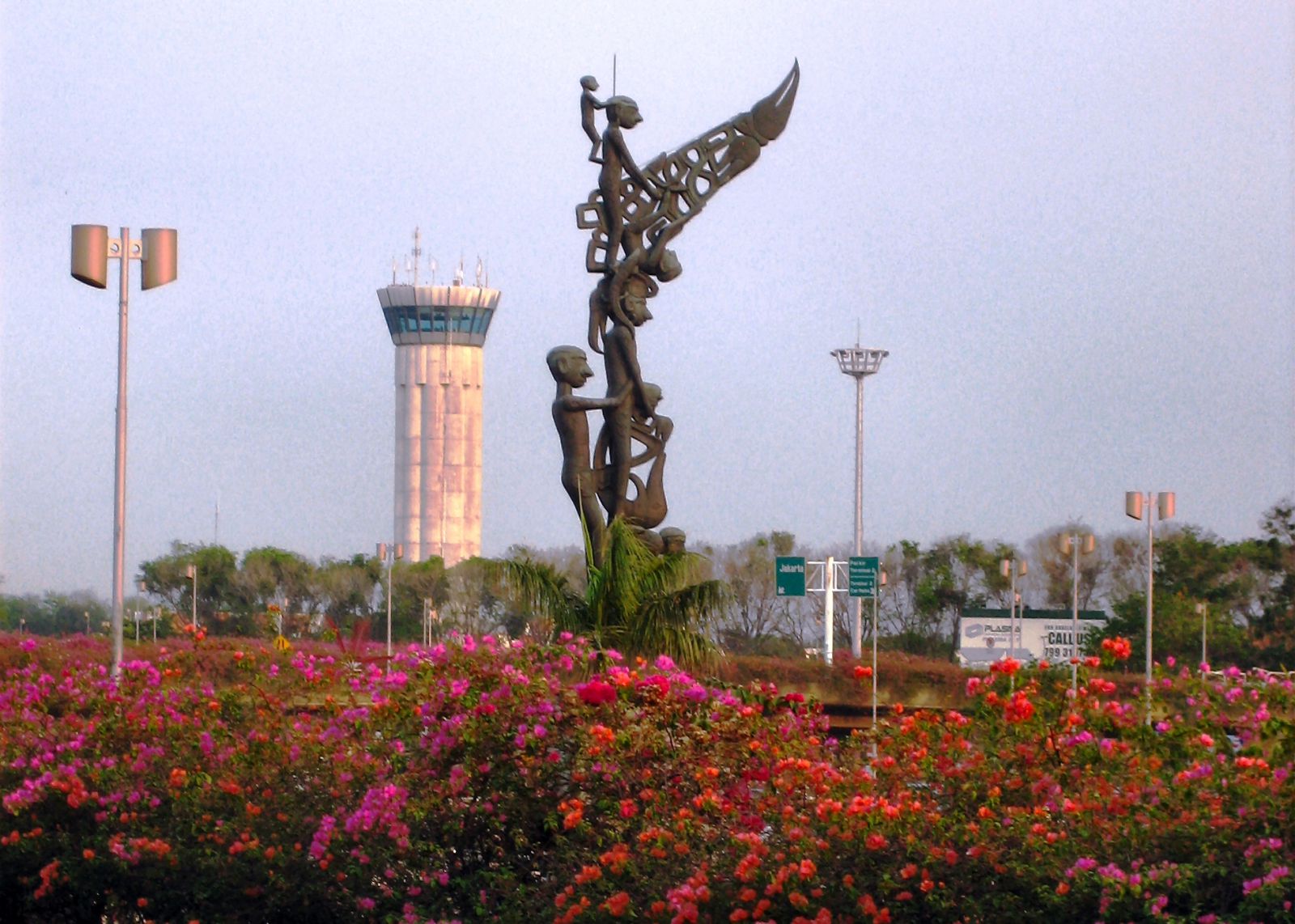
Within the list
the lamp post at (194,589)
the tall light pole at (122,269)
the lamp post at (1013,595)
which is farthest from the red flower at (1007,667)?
the lamp post at (1013,595)

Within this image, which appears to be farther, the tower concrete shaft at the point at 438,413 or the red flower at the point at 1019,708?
the tower concrete shaft at the point at 438,413

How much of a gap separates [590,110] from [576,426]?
7.43 ft

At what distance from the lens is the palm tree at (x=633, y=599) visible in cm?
1185

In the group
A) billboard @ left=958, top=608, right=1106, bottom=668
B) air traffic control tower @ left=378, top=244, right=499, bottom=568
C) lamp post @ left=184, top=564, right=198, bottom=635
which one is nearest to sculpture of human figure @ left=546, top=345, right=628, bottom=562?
lamp post @ left=184, top=564, right=198, bottom=635

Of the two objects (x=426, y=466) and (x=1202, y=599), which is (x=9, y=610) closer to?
(x=426, y=466)

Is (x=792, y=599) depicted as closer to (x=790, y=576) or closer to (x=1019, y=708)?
(x=790, y=576)

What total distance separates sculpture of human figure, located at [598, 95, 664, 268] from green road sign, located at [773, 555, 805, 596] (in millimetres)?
19811

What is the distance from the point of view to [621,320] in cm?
1234

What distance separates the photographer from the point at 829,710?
2022 cm

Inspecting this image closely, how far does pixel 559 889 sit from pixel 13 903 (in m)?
3.74

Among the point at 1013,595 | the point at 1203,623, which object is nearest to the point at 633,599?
the point at 1013,595

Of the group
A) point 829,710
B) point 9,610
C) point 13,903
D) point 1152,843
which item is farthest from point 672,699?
point 9,610

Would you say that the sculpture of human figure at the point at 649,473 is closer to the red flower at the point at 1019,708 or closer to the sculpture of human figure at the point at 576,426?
the sculpture of human figure at the point at 576,426

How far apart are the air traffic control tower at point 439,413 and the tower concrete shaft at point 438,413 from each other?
0.16 ft
